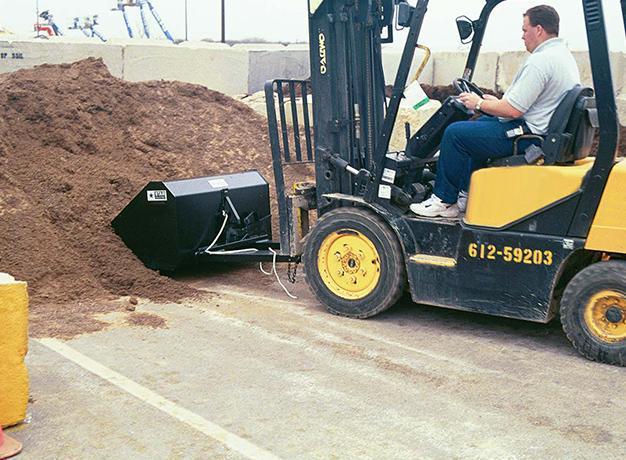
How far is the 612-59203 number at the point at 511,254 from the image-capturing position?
19.5 feet

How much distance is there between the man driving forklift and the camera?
5895mm

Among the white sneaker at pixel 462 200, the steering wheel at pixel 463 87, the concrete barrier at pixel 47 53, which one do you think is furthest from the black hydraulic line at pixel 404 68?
the concrete barrier at pixel 47 53

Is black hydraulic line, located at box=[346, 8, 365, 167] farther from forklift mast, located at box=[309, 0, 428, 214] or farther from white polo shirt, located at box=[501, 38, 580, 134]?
white polo shirt, located at box=[501, 38, 580, 134]

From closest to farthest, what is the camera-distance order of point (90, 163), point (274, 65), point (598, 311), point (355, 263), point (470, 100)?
point (598, 311)
point (470, 100)
point (355, 263)
point (90, 163)
point (274, 65)

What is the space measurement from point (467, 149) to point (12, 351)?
3.36 metres

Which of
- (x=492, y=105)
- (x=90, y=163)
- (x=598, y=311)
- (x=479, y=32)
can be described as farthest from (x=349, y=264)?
(x=90, y=163)

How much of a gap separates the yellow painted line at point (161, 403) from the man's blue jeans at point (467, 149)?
2625 mm

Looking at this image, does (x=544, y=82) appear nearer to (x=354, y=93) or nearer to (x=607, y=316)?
(x=607, y=316)

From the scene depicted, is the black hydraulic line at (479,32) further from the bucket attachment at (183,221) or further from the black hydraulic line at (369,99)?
the bucket attachment at (183,221)

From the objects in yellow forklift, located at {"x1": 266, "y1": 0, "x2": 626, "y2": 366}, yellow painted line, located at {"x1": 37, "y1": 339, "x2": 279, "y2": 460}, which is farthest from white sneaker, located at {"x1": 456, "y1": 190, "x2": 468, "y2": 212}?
yellow painted line, located at {"x1": 37, "y1": 339, "x2": 279, "y2": 460}

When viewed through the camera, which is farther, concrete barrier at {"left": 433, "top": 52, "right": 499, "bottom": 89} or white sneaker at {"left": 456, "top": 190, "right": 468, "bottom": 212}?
concrete barrier at {"left": 433, "top": 52, "right": 499, "bottom": 89}

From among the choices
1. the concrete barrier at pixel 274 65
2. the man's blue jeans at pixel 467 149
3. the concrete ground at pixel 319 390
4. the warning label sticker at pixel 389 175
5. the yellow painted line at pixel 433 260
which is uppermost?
the concrete barrier at pixel 274 65

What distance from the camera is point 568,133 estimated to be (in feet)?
19.3

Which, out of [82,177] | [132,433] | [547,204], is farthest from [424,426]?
[82,177]
